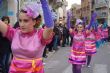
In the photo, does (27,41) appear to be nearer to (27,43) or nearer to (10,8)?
(27,43)

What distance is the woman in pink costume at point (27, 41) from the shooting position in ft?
14.2

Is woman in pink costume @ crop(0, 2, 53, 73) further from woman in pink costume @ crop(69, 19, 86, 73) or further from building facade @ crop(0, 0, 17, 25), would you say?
building facade @ crop(0, 0, 17, 25)

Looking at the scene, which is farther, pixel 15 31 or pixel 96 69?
pixel 96 69

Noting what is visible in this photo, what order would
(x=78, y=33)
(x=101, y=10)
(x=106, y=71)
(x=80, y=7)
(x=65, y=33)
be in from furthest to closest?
(x=80, y=7) < (x=101, y=10) < (x=65, y=33) < (x=106, y=71) < (x=78, y=33)

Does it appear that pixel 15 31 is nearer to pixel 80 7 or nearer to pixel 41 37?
pixel 41 37

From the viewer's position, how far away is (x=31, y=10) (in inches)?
170

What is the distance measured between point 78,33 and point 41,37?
5.53m

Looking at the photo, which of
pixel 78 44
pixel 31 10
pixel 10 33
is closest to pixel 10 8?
pixel 78 44

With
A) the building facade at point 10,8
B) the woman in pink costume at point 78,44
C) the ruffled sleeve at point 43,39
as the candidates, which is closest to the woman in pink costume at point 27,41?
the ruffled sleeve at point 43,39

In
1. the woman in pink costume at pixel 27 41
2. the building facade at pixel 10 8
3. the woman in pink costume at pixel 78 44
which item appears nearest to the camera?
the woman in pink costume at pixel 27 41

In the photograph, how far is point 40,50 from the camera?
440 cm

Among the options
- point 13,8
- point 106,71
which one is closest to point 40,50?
point 106,71

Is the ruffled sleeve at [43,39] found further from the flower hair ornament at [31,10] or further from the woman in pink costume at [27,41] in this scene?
the flower hair ornament at [31,10]

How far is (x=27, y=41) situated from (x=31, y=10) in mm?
343
